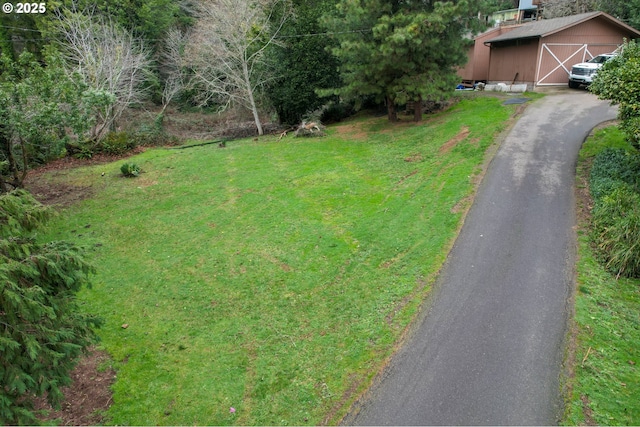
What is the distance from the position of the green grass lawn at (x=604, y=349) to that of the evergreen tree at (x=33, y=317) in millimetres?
5623

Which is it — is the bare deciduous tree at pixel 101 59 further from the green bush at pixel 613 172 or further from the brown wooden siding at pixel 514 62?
the brown wooden siding at pixel 514 62

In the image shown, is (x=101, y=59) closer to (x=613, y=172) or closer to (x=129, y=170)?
(x=129, y=170)

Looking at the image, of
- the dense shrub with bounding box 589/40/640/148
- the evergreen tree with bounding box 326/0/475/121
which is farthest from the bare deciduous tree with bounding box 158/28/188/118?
the dense shrub with bounding box 589/40/640/148

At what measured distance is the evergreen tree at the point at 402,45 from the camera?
14.5 m

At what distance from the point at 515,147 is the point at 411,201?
477 centimetres

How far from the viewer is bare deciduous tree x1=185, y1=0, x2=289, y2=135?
19406 millimetres

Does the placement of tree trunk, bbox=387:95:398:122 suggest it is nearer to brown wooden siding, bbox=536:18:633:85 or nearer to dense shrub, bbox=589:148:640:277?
brown wooden siding, bbox=536:18:633:85

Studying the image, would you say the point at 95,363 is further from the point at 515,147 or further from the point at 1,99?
the point at 515,147

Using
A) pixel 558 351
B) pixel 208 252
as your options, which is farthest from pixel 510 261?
pixel 208 252

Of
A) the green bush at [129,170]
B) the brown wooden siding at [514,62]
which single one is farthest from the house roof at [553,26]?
the green bush at [129,170]

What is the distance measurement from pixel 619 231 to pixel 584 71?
53.6 feet

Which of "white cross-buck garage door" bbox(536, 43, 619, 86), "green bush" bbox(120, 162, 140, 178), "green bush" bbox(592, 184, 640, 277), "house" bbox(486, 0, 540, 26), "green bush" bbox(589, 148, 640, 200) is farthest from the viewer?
"house" bbox(486, 0, 540, 26)

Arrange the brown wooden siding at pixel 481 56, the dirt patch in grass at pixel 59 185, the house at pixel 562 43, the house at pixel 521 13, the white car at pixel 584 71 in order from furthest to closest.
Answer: the house at pixel 521 13, the brown wooden siding at pixel 481 56, the house at pixel 562 43, the white car at pixel 584 71, the dirt patch in grass at pixel 59 185

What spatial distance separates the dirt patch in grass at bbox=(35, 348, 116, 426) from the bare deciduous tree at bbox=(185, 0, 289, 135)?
55.4 feet
